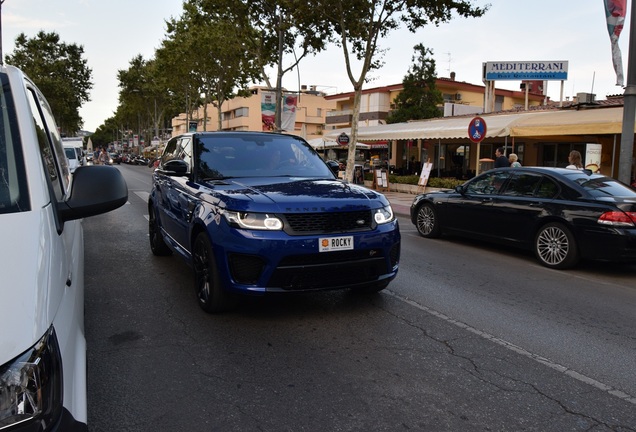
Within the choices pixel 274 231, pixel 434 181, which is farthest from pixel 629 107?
pixel 434 181

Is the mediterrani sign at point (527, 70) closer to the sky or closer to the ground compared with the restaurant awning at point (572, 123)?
closer to the sky

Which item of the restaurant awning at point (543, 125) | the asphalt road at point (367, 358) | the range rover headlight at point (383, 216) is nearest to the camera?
the asphalt road at point (367, 358)

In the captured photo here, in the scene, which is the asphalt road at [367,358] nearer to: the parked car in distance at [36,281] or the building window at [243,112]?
the parked car in distance at [36,281]

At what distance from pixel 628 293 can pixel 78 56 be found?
4795 centimetres

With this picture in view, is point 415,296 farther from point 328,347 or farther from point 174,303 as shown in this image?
point 174,303

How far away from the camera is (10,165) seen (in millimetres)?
2238

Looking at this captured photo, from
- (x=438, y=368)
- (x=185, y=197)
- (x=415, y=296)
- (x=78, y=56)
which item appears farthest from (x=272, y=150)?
(x=78, y=56)

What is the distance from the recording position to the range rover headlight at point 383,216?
15.7 feet

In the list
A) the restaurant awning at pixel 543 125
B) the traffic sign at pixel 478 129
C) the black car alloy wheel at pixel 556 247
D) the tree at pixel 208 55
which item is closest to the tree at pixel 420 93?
the tree at pixel 208 55

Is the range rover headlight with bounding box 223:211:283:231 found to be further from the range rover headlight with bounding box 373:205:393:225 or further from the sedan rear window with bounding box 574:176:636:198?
the sedan rear window with bounding box 574:176:636:198

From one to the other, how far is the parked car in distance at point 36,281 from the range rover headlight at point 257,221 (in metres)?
1.77

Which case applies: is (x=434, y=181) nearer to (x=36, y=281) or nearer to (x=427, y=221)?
(x=427, y=221)

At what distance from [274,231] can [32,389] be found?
2822mm

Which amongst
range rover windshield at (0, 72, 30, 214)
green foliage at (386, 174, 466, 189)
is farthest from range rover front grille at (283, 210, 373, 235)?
green foliage at (386, 174, 466, 189)
